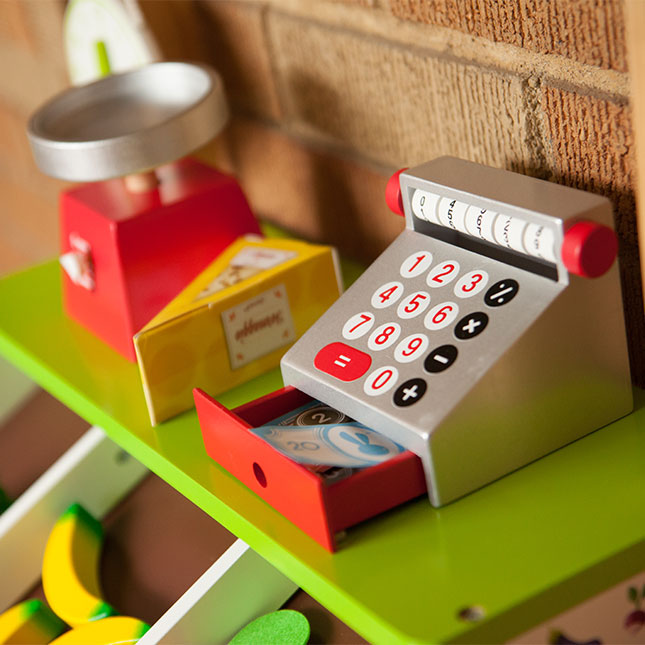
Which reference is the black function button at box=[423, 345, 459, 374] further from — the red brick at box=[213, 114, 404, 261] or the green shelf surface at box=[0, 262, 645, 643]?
the red brick at box=[213, 114, 404, 261]

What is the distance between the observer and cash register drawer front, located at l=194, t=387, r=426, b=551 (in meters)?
0.61

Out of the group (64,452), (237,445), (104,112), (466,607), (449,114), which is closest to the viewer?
(466,607)

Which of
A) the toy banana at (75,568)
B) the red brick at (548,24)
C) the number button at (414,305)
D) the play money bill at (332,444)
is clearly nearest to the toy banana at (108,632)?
the toy banana at (75,568)

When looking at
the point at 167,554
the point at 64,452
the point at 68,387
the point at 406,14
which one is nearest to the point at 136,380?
the point at 68,387

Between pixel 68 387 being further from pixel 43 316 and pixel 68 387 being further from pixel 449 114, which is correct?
pixel 449 114

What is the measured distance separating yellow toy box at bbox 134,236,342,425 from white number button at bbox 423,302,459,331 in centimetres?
22

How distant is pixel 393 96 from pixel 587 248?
1.26ft

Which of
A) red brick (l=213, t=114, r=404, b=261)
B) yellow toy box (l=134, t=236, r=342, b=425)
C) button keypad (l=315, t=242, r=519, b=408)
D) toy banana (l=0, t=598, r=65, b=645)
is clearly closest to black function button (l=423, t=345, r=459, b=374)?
button keypad (l=315, t=242, r=519, b=408)

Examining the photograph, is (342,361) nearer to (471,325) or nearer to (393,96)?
(471,325)

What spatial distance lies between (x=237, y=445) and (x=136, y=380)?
0.25 m

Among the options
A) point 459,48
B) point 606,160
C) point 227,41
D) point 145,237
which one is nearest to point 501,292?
point 606,160

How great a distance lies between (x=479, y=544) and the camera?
61 cm

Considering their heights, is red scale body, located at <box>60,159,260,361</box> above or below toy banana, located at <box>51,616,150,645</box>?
above

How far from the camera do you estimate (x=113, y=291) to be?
0.94 m
